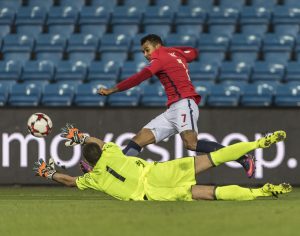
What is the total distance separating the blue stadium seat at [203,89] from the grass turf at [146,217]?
436 centimetres

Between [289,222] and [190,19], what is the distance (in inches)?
388

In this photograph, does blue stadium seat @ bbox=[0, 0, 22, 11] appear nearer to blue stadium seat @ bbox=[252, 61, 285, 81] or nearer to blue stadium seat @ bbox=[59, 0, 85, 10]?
blue stadium seat @ bbox=[59, 0, 85, 10]

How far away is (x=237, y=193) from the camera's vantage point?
34.0 ft

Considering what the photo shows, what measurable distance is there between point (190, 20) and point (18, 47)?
2.92 metres

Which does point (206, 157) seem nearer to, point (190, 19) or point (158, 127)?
point (158, 127)

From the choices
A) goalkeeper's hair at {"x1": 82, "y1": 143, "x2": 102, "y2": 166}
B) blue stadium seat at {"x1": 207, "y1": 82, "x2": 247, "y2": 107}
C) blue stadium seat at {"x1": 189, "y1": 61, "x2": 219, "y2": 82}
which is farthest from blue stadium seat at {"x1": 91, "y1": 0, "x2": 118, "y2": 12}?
goalkeeper's hair at {"x1": 82, "y1": 143, "x2": 102, "y2": 166}

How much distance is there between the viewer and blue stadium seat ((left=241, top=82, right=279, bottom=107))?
611 inches

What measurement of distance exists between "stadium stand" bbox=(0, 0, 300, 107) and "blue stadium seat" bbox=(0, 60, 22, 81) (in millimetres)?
16

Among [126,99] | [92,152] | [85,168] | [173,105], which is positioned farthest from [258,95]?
[92,152]

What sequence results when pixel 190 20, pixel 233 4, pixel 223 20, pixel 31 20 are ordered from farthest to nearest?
pixel 31 20
pixel 233 4
pixel 190 20
pixel 223 20

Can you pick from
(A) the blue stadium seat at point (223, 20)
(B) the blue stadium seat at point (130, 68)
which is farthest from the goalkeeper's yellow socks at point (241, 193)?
(A) the blue stadium seat at point (223, 20)

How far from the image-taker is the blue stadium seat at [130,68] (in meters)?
16.5

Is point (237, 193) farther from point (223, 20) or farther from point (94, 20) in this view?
point (94, 20)

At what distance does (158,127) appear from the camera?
1198 cm
